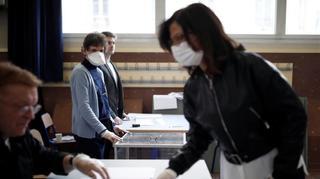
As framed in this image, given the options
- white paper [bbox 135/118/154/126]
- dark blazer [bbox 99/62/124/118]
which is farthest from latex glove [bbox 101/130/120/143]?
dark blazer [bbox 99/62/124/118]

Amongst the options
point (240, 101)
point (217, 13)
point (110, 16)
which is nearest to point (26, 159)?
point (240, 101)

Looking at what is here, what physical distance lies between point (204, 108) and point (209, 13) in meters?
0.33

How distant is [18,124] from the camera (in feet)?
4.22

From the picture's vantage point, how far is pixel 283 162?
4.11 feet

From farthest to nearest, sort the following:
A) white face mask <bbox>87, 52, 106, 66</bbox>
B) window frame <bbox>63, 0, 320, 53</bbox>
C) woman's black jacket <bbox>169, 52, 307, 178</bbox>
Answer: window frame <bbox>63, 0, 320, 53</bbox>, white face mask <bbox>87, 52, 106, 66</bbox>, woman's black jacket <bbox>169, 52, 307, 178</bbox>

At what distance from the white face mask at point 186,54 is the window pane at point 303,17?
330 cm

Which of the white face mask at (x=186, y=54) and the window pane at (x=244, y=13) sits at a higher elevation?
the window pane at (x=244, y=13)

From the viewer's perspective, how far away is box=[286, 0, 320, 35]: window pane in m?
4.39

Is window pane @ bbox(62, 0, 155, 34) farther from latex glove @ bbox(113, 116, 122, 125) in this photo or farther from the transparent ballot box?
the transparent ballot box

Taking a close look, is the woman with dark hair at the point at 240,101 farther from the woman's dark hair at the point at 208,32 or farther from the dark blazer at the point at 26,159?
the dark blazer at the point at 26,159

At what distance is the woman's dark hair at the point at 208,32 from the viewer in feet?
4.29

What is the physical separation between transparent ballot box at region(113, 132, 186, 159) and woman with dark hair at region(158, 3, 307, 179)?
3.91ft

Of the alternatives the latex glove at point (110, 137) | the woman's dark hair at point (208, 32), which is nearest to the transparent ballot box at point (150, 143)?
the latex glove at point (110, 137)

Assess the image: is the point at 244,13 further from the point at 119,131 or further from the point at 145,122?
the point at 119,131
